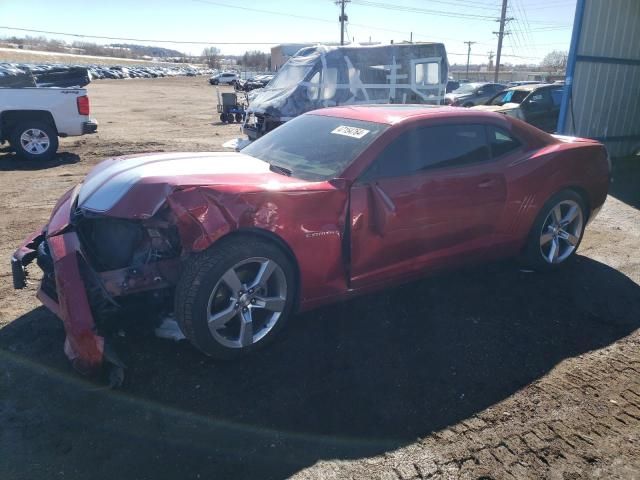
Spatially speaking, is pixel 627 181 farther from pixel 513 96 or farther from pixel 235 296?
pixel 235 296

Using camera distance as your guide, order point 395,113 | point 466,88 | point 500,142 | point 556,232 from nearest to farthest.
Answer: point 395,113 < point 500,142 < point 556,232 < point 466,88

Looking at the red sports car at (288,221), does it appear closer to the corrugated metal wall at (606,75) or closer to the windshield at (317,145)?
the windshield at (317,145)

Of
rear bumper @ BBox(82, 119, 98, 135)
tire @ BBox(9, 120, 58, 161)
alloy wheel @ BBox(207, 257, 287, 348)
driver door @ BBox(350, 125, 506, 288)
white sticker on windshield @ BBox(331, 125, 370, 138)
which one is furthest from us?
rear bumper @ BBox(82, 119, 98, 135)

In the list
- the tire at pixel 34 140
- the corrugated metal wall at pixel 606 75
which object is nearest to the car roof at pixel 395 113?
the corrugated metal wall at pixel 606 75

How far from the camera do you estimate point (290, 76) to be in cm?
1134

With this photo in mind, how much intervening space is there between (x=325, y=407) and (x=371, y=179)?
1.55m

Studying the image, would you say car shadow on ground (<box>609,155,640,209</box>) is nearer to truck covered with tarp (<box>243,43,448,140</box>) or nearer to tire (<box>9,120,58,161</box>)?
truck covered with tarp (<box>243,43,448,140</box>)

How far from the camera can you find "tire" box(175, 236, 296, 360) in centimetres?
282

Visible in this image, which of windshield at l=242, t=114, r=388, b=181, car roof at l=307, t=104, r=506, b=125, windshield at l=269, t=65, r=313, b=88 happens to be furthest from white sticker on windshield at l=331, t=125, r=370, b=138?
windshield at l=269, t=65, r=313, b=88

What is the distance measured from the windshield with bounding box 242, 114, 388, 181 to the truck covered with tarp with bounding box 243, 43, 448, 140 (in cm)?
618

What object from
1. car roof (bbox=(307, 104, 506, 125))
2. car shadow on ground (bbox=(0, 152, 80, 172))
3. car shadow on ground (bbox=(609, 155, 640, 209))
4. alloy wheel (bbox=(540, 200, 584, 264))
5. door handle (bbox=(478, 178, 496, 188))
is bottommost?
car shadow on ground (bbox=(609, 155, 640, 209))

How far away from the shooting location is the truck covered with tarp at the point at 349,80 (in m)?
10.6

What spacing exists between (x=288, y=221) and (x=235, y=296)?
0.57 m

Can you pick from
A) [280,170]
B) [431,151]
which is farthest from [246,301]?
[431,151]
